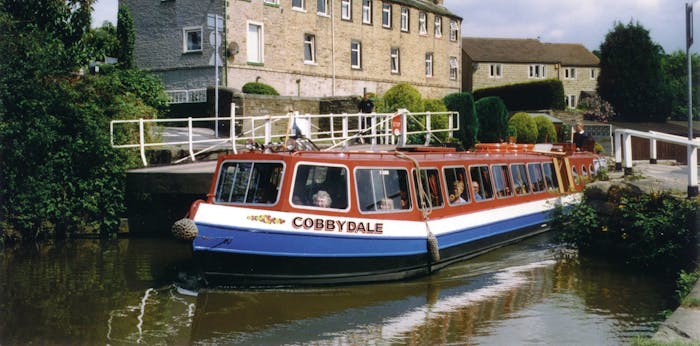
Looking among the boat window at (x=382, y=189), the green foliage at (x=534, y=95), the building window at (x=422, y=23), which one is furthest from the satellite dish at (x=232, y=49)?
the green foliage at (x=534, y=95)

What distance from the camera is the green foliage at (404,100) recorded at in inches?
1215

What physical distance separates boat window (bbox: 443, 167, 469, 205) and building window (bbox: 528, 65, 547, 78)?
5528cm

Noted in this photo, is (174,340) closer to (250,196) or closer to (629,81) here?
(250,196)

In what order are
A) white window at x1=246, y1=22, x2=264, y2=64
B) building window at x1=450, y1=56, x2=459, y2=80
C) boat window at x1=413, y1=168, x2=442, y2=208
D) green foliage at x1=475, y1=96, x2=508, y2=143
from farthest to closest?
building window at x1=450, y1=56, x2=459, y2=80 < white window at x1=246, y1=22, x2=264, y2=64 < green foliage at x1=475, y1=96, x2=508, y2=143 < boat window at x1=413, y1=168, x2=442, y2=208

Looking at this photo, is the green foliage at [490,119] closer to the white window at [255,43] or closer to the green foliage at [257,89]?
the green foliage at [257,89]

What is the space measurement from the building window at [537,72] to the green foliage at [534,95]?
1736cm

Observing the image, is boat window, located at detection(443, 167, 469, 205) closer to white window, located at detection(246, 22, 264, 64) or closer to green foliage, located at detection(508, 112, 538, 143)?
white window, located at detection(246, 22, 264, 64)

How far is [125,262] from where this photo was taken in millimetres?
15664

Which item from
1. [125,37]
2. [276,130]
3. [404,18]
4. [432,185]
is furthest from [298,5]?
[432,185]

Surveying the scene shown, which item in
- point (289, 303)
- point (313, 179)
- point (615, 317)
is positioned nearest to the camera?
point (615, 317)

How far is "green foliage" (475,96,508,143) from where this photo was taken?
3102 cm

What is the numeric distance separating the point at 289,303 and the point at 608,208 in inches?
252

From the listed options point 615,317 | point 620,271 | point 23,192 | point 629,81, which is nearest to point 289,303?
point 615,317

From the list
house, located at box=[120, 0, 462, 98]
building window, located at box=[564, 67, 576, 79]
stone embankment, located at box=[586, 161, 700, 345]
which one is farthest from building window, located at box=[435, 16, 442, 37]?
stone embankment, located at box=[586, 161, 700, 345]
